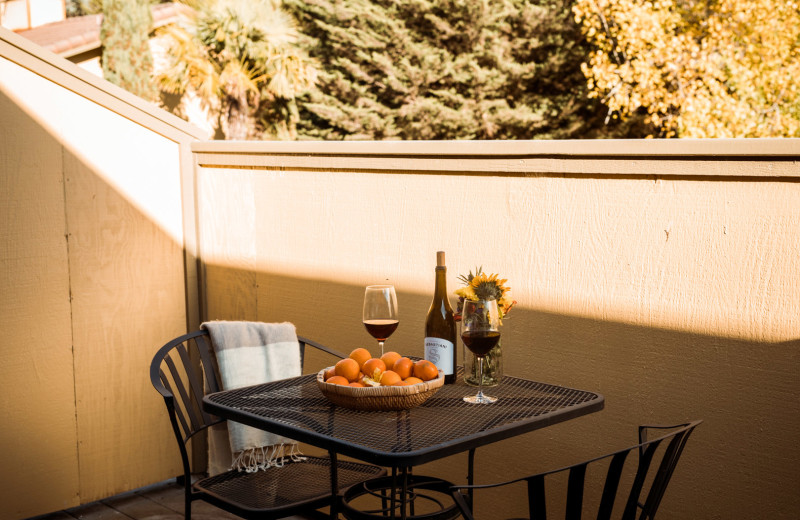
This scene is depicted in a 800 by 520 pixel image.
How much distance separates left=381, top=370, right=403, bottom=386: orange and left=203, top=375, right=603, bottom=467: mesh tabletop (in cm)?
8

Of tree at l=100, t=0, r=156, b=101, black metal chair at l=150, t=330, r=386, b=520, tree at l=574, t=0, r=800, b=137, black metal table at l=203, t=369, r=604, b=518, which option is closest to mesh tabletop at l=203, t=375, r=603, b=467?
black metal table at l=203, t=369, r=604, b=518

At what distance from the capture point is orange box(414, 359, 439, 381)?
6.81 feet

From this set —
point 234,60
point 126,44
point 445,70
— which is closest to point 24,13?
point 126,44

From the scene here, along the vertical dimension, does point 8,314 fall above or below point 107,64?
below

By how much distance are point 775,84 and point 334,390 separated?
12.2m

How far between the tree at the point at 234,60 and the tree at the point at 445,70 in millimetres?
1295

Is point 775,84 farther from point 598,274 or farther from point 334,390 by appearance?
point 334,390

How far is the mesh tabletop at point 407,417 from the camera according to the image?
1.76 m

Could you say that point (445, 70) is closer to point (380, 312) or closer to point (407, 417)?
point (380, 312)

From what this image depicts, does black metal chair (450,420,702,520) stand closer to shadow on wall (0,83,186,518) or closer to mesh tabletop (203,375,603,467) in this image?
mesh tabletop (203,375,603,467)

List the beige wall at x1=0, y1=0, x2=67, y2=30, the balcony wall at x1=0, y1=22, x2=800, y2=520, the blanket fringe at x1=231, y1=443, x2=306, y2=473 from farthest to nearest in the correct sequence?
1. the beige wall at x1=0, y1=0, x2=67, y2=30
2. the blanket fringe at x1=231, y1=443, x2=306, y2=473
3. the balcony wall at x1=0, y1=22, x2=800, y2=520

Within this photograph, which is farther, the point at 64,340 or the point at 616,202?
the point at 64,340

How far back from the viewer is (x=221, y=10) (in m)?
17.4

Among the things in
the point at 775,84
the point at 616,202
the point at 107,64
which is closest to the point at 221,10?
the point at 107,64
